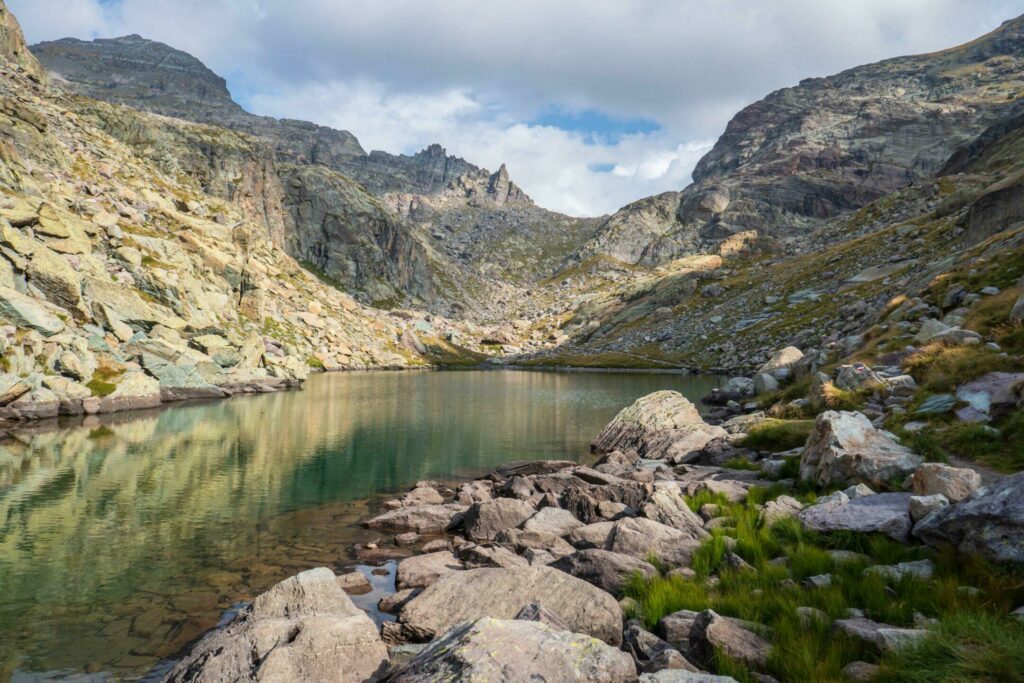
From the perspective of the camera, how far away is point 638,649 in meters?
8.84

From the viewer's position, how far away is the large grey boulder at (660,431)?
99.8 ft

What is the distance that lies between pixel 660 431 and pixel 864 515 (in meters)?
23.9

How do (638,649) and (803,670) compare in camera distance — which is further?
(638,649)

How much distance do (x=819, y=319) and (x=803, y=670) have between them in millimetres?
108066

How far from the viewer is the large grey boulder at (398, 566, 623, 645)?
10.3 m

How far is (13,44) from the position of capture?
138 m

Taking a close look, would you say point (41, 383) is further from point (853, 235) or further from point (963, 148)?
point (963, 148)

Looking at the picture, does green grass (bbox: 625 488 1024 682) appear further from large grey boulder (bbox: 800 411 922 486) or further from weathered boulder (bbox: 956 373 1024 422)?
weathered boulder (bbox: 956 373 1024 422)

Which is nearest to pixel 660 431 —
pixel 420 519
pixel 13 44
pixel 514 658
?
pixel 420 519

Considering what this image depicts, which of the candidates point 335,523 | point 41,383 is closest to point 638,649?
point 335,523

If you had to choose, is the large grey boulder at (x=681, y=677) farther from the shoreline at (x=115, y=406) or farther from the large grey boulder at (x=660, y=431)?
the shoreline at (x=115, y=406)

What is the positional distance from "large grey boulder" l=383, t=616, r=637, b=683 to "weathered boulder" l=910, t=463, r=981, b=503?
8.29m

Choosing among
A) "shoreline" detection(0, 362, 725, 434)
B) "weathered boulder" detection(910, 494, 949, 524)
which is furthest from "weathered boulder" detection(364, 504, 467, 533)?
"shoreline" detection(0, 362, 725, 434)

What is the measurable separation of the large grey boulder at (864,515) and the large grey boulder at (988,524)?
0.96 m
